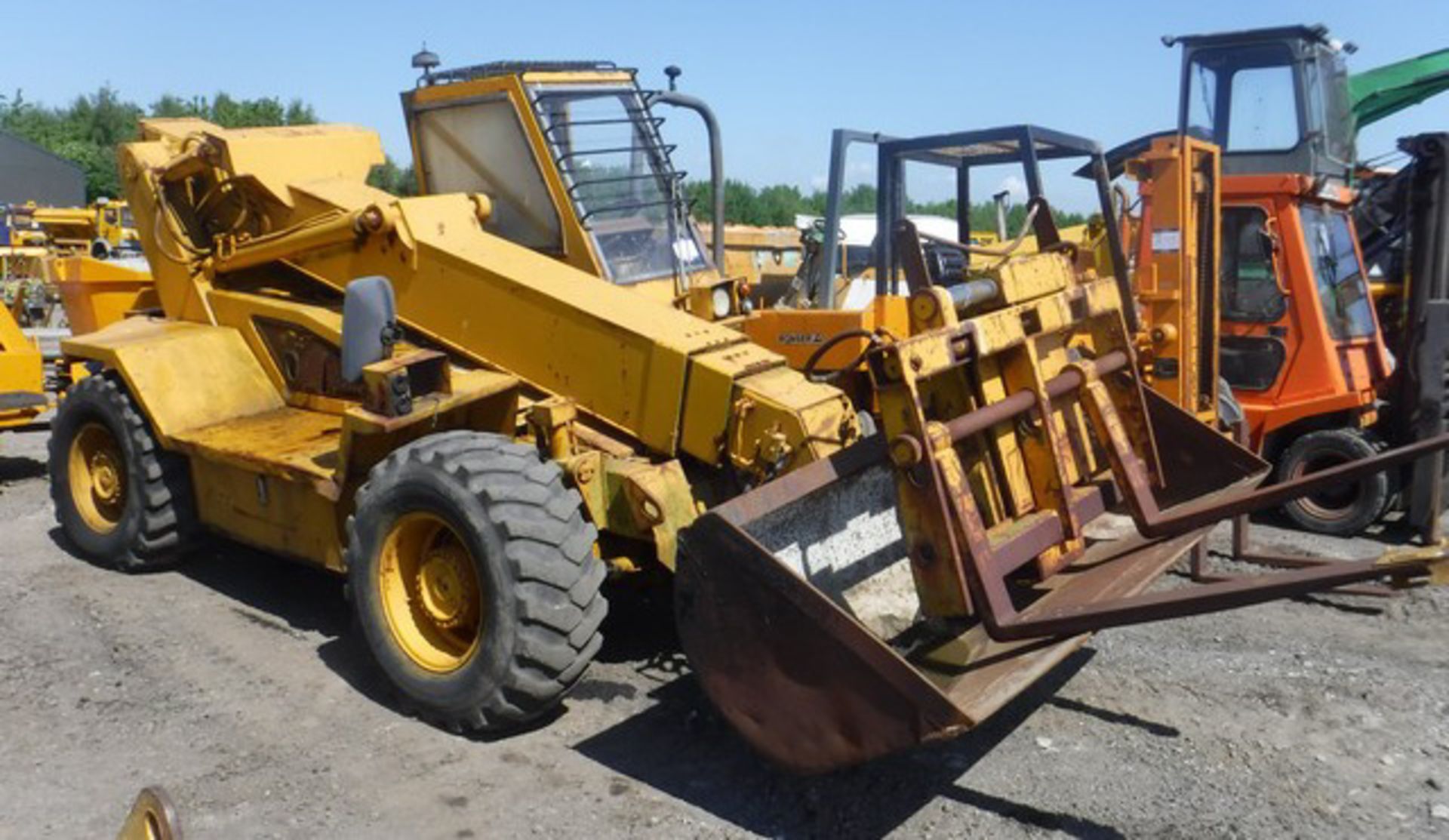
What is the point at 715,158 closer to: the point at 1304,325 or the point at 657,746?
the point at 657,746

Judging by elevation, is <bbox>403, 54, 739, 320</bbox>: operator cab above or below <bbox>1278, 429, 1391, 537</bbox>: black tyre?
above

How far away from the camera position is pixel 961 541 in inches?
152

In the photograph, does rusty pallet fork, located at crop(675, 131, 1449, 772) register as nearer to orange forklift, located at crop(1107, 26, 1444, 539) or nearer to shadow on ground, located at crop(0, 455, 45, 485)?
orange forklift, located at crop(1107, 26, 1444, 539)

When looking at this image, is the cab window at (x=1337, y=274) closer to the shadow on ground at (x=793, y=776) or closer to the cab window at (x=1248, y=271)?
the cab window at (x=1248, y=271)

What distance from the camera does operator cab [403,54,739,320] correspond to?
20.1 ft

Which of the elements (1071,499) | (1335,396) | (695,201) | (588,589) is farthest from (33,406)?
(1335,396)

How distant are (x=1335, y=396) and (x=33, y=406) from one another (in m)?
8.68

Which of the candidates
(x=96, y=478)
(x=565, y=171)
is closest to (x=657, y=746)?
(x=565, y=171)

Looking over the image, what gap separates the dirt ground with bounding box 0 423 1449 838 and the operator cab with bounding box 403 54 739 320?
1614 millimetres

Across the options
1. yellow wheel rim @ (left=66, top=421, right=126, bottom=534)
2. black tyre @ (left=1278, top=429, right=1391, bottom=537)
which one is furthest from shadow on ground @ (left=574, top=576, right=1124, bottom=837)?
black tyre @ (left=1278, top=429, right=1391, bottom=537)

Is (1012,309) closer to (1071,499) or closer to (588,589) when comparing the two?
(1071,499)

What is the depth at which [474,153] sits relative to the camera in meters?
6.41

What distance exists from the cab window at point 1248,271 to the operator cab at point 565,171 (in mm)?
3997

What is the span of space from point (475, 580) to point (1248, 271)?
239 inches
